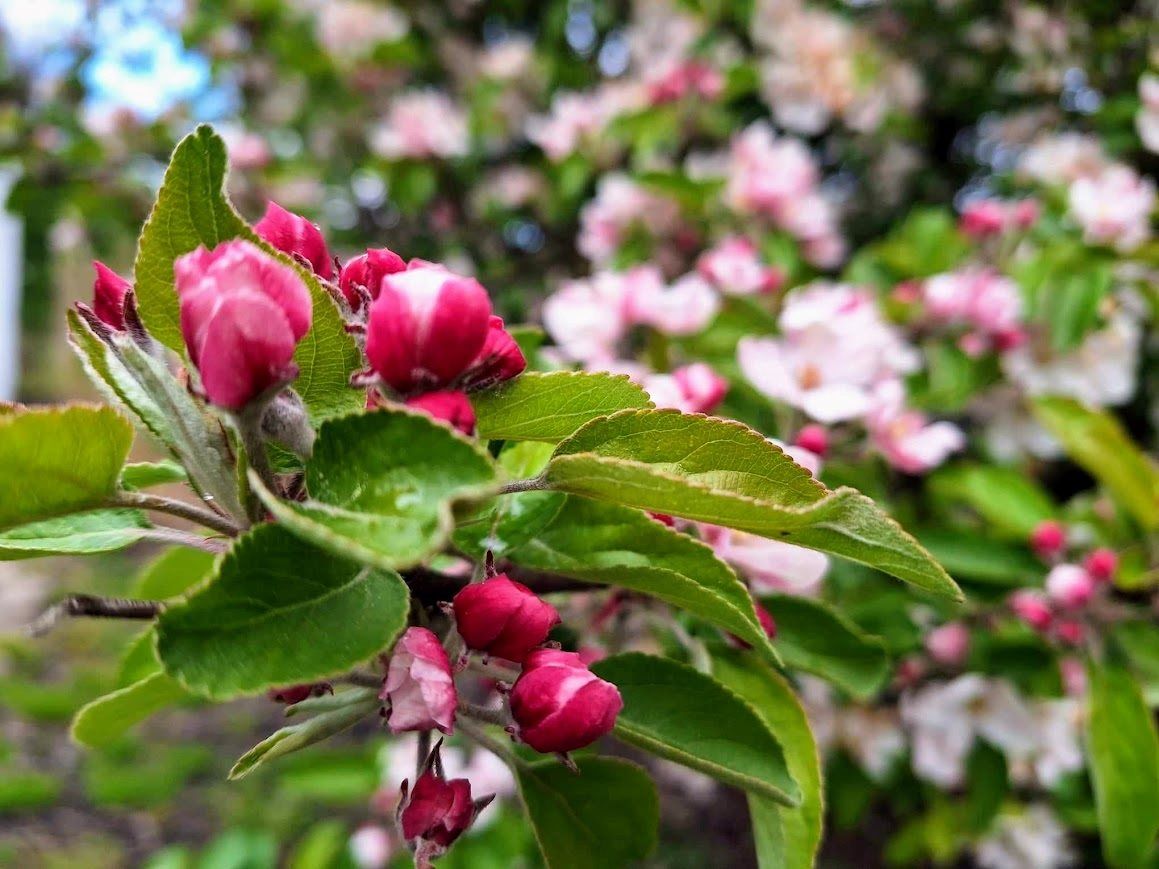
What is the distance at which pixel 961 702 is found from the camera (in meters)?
1.23

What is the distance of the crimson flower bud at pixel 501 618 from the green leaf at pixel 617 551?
0.05 meters

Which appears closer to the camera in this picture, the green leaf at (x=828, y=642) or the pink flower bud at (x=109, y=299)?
the pink flower bud at (x=109, y=299)

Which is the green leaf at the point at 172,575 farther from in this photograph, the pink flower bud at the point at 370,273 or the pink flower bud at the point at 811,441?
the pink flower bud at the point at 811,441

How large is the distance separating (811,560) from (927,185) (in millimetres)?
2339

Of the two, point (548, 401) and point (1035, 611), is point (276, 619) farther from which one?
point (1035, 611)

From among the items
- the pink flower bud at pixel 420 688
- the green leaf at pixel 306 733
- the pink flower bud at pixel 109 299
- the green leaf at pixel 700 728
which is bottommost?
the green leaf at pixel 700 728

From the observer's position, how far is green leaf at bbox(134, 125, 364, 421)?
Answer: 0.42 m

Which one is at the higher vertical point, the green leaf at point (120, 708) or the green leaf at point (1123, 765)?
the green leaf at point (120, 708)

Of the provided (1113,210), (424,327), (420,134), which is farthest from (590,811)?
(420,134)

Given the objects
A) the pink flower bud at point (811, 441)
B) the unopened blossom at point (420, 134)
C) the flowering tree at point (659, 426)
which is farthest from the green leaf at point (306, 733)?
the unopened blossom at point (420, 134)

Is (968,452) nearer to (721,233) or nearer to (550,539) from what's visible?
(721,233)

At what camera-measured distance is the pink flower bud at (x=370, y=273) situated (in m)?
0.48

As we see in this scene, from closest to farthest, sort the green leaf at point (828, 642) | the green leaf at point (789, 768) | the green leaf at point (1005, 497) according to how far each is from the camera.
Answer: the green leaf at point (789, 768) < the green leaf at point (828, 642) < the green leaf at point (1005, 497)

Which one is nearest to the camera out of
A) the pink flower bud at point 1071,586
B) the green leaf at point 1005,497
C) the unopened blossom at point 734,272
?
the pink flower bud at point 1071,586
